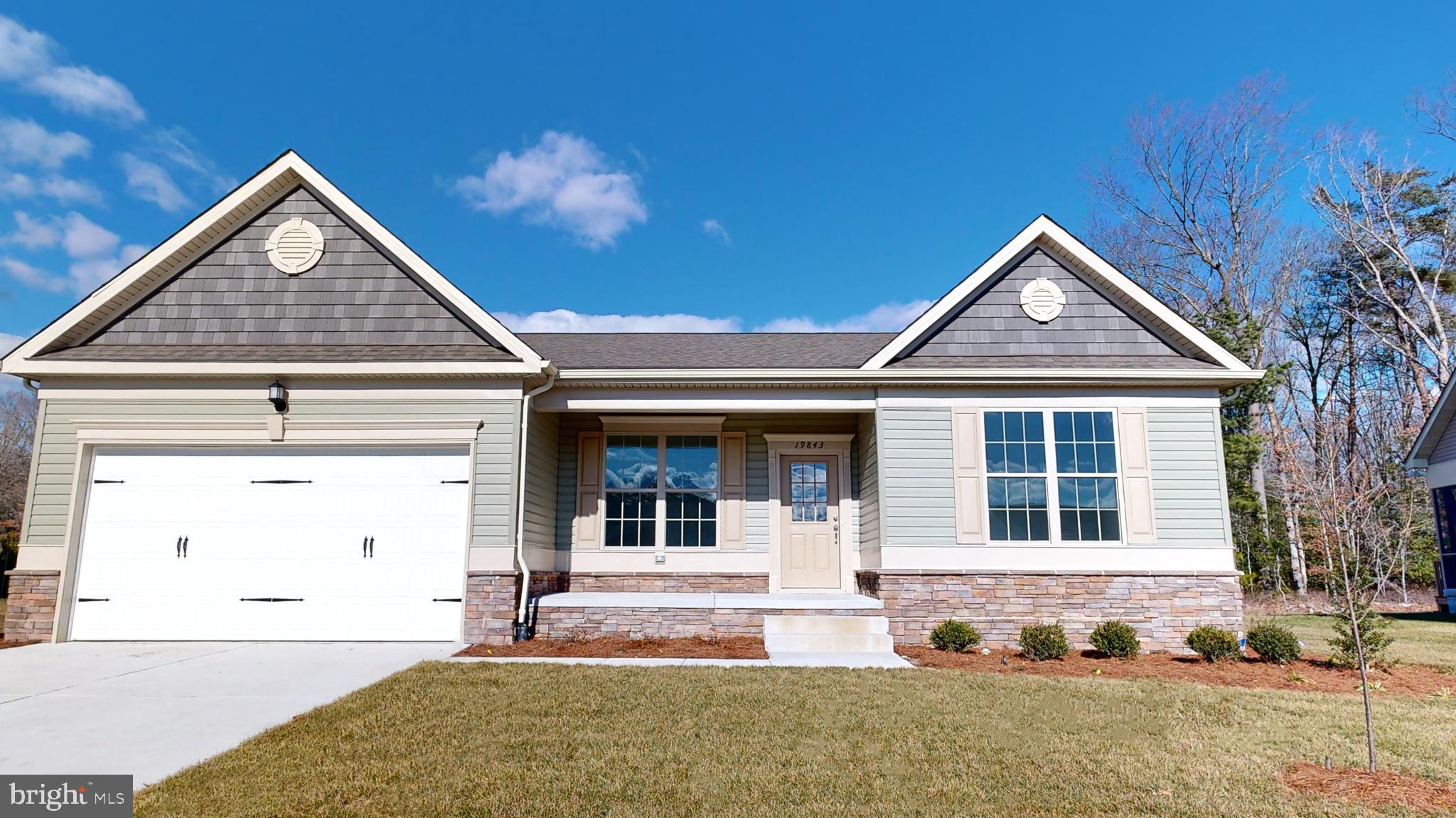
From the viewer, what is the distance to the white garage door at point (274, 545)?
8.83m

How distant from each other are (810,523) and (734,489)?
47.5 inches

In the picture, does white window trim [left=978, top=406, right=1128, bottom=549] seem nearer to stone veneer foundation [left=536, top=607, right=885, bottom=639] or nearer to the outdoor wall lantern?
stone veneer foundation [left=536, top=607, right=885, bottom=639]

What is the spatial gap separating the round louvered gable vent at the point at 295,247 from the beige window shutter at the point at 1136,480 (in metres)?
10.3

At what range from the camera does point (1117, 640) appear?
859 centimetres

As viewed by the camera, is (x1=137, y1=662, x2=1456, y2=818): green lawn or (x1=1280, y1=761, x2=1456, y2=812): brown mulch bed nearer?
(x1=137, y1=662, x2=1456, y2=818): green lawn

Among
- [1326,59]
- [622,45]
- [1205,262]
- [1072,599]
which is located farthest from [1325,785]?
[1205,262]

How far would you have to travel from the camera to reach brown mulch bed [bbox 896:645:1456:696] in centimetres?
708

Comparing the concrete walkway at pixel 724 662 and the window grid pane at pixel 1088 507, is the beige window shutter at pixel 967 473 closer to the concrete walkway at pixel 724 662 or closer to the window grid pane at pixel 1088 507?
the window grid pane at pixel 1088 507

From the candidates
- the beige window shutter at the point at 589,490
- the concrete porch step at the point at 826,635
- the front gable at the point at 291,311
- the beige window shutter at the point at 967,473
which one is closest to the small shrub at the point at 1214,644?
the beige window shutter at the point at 967,473

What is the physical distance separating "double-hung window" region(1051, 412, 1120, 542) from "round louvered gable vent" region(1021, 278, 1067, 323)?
4.46ft

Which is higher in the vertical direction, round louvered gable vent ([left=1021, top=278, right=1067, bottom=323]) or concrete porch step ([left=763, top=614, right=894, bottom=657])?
round louvered gable vent ([left=1021, top=278, right=1067, bottom=323])

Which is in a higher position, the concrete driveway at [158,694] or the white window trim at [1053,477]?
the white window trim at [1053,477]

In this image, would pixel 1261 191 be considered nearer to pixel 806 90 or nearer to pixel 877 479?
pixel 806 90

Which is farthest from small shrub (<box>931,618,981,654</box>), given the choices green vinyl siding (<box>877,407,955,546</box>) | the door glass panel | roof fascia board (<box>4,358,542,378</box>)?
roof fascia board (<box>4,358,542,378</box>)
